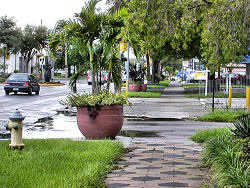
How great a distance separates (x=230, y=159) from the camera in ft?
22.3

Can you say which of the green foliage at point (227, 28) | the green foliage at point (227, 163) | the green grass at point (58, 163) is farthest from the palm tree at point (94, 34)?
the green foliage at point (227, 163)

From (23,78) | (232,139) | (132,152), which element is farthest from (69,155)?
(23,78)

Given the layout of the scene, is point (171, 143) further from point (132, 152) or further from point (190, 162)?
point (190, 162)

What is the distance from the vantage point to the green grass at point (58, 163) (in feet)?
20.1

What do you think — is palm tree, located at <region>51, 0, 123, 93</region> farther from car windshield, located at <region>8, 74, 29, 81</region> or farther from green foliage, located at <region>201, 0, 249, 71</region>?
car windshield, located at <region>8, 74, 29, 81</region>

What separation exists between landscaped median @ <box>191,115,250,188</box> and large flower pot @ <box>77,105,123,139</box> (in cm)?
291

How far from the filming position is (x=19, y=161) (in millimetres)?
7430

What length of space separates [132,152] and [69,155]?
1.68 m

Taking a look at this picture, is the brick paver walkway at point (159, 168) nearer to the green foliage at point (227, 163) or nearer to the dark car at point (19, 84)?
the green foliage at point (227, 163)

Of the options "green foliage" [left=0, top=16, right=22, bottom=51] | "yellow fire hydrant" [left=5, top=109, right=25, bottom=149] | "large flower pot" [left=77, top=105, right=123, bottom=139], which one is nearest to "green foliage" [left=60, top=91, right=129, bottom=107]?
"large flower pot" [left=77, top=105, right=123, bottom=139]

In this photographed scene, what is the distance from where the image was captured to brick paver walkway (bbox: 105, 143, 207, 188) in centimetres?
657

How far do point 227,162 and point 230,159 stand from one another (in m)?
0.14

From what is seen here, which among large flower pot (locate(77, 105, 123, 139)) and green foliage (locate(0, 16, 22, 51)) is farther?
green foliage (locate(0, 16, 22, 51))

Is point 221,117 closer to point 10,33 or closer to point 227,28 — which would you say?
point 227,28
